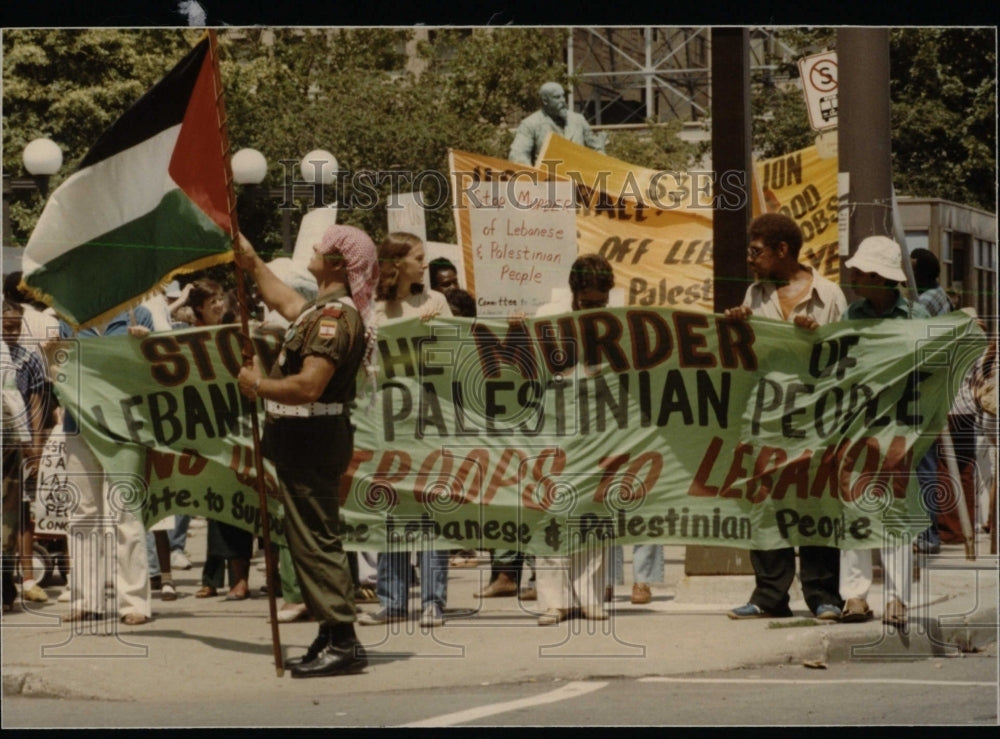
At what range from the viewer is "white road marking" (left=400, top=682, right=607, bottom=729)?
7168 millimetres

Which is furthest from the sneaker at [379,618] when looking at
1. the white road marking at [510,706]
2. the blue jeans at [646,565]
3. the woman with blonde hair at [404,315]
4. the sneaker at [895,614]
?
the sneaker at [895,614]

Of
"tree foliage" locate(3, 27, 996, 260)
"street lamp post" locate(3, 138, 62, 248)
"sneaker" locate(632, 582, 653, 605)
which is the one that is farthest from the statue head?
"sneaker" locate(632, 582, 653, 605)

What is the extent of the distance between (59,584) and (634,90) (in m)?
11.4

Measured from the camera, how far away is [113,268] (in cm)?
782

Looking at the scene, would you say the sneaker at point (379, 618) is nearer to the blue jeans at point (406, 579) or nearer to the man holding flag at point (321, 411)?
the blue jeans at point (406, 579)

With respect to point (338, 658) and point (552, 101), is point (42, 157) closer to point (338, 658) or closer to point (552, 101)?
point (338, 658)

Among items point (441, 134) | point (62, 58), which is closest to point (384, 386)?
point (62, 58)

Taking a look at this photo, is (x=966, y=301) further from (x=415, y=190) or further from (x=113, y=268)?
(x=113, y=268)

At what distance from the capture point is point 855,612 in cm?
831

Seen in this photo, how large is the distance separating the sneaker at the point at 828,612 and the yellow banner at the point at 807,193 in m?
2.72

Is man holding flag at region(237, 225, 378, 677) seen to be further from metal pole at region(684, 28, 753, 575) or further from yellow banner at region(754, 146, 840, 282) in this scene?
yellow banner at region(754, 146, 840, 282)

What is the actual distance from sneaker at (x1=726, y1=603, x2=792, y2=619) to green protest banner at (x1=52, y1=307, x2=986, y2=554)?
0.34 m

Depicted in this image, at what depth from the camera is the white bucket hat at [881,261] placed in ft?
26.7

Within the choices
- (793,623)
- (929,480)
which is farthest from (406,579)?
(929,480)
